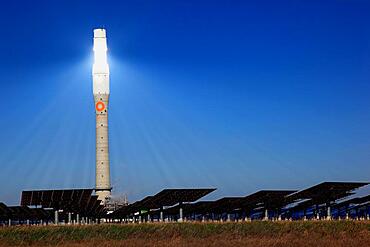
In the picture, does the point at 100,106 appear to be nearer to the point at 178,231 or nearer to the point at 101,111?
the point at 101,111

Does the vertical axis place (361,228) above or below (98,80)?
below

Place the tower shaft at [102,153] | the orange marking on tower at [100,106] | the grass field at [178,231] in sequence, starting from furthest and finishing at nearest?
the orange marking on tower at [100,106] < the tower shaft at [102,153] < the grass field at [178,231]

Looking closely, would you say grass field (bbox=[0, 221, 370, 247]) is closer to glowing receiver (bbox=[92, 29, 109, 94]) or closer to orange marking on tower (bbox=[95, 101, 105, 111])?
orange marking on tower (bbox=[95, 101, 105, 111])

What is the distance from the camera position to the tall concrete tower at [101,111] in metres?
89.3

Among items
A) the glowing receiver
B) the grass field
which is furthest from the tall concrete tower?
the grass field

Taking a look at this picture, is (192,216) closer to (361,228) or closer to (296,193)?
(296,193)

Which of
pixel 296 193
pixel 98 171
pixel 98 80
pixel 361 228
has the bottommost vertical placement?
pixel 361 228

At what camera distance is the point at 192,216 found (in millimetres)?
87375

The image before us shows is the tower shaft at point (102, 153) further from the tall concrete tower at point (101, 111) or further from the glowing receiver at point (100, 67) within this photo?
the glowing receiver at point (100, 67)

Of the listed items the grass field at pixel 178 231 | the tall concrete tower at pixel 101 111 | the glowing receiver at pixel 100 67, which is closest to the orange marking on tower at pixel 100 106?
the tall concrete tower at pixel 101 111

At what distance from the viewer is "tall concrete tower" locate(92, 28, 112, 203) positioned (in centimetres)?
8931

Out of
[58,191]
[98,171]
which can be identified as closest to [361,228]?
[58,191]

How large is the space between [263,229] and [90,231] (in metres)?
12.5

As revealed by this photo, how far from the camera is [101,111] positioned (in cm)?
9038
